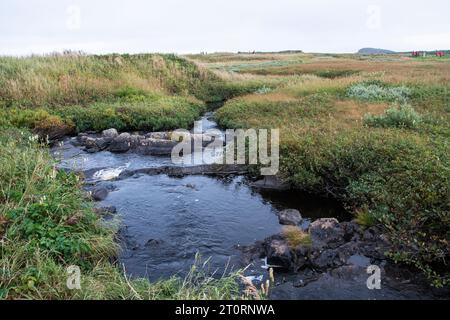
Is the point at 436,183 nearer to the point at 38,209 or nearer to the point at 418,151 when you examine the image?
the point at 418,151

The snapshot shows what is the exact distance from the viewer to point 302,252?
22.6 ft

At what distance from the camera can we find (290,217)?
861 centimetres

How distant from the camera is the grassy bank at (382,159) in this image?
6.66m

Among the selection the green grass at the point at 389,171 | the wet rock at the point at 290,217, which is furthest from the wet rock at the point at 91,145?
the wet rock at the point at 290,217

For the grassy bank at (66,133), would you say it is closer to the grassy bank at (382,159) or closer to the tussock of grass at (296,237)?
the tussock of grass at (296,237)

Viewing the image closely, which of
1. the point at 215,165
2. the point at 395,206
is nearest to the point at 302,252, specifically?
the point at 395,206

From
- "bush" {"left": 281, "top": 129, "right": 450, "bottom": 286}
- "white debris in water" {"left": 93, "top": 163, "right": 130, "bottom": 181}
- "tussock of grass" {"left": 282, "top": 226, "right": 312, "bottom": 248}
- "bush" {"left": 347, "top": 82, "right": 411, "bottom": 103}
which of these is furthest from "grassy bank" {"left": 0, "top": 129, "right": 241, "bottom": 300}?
"bush" {"left": 347, "top": 82, "right": 411, "bottom": 103}

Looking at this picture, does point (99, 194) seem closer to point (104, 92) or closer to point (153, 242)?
point (153, 242)

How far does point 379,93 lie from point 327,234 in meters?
15.1

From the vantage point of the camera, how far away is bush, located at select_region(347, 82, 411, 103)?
19.4m

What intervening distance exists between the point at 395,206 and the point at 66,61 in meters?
24.4

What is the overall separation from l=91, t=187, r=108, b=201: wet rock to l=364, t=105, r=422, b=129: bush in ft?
28.8

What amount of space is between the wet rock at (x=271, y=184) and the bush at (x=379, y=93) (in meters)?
10.4

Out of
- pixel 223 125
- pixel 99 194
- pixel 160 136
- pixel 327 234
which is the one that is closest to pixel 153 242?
pixel 99 194
